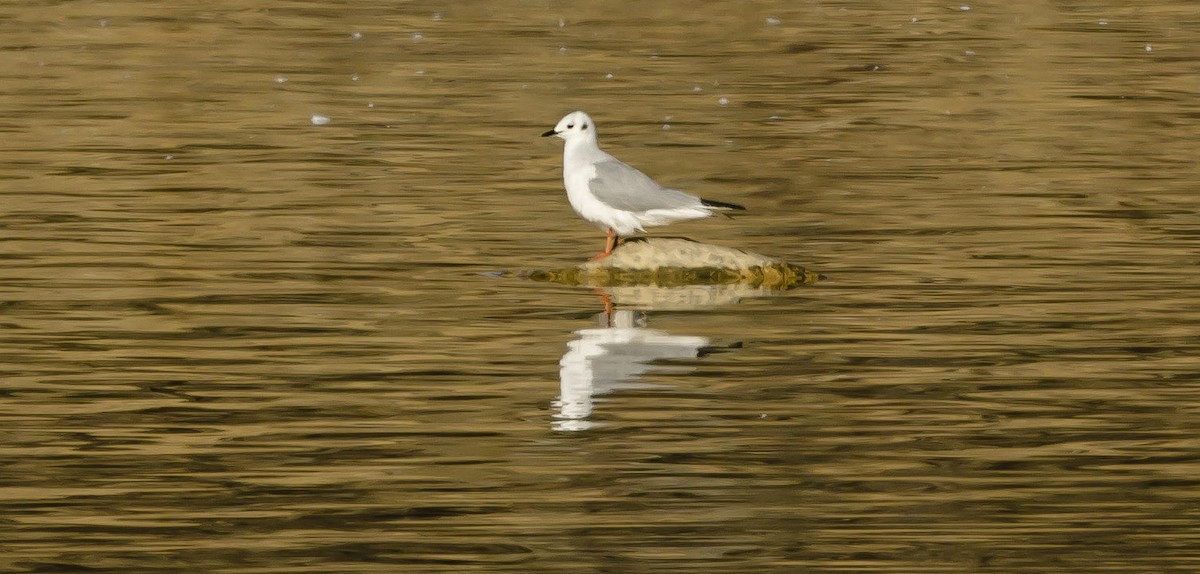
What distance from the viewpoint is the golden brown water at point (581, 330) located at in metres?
7.84

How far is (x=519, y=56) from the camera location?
24844mm

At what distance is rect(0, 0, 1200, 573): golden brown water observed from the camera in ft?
25.7

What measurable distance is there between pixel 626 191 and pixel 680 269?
57 cm

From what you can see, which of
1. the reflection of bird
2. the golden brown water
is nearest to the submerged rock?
the golden brown water

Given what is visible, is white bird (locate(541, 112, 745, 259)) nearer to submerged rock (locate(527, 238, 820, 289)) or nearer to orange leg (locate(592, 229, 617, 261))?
→ orange leg (locate(592, 229, 617, 261))

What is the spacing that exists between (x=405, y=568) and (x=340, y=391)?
2756 mm

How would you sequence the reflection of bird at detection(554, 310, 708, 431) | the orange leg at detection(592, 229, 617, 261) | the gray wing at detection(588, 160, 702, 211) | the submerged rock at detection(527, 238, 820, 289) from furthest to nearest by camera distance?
the orange leg at detection(592, 229, 617, 261), the submerged rock at detection(527, 238, 820, 289), the gray wing at detection(588, 160, 702, 211), the reflection of bird at detection(554, 310, 708, 431)

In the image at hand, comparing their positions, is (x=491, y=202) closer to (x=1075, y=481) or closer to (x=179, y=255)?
(x=179, y=255)

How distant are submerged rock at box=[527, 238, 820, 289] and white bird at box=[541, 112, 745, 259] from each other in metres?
0.12

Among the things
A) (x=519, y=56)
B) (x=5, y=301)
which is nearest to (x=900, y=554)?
(x=5, y=301)

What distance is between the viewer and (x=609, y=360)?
35.1 ft

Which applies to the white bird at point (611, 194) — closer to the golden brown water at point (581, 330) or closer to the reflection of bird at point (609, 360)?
the golden brown water at point (581, 330)

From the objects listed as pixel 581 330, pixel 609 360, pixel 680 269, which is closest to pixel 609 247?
pixel 680 269

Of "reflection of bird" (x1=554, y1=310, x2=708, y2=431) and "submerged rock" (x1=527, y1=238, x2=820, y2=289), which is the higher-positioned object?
"reflection of bird" (x1=554, y1=310, x2=708, y2=431)
